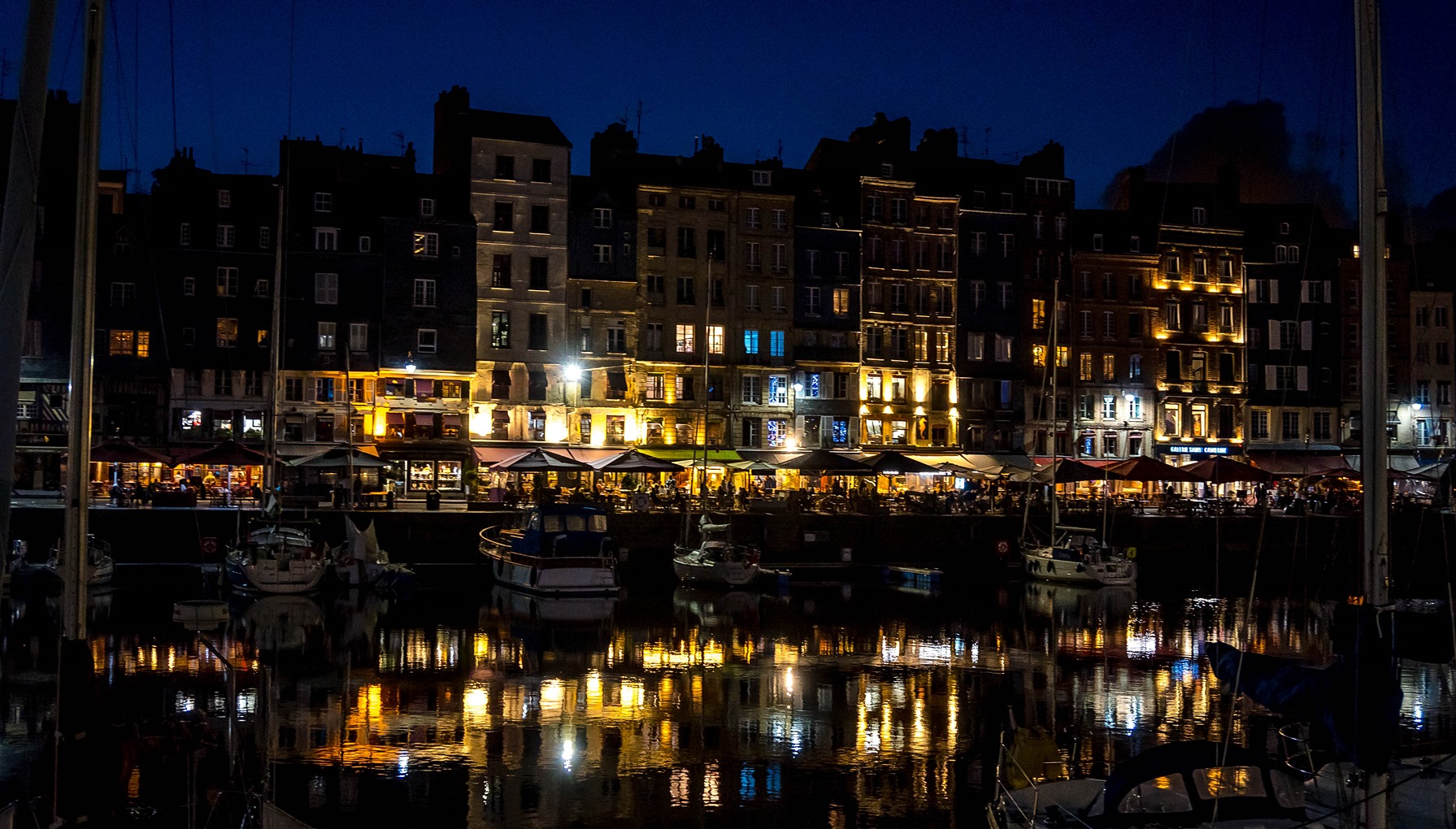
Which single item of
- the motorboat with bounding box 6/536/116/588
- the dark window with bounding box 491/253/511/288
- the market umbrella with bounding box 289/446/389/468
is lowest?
the motorboat with bounding box 6/536/116/588

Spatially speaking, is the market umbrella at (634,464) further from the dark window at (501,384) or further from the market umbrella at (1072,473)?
the market umbrella at (1072,473)

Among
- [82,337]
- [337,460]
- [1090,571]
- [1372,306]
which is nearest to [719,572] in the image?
[1090,571]

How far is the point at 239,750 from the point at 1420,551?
62619 millimetres

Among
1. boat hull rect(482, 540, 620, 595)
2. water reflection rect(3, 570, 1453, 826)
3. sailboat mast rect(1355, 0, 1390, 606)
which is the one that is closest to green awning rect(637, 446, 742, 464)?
boat hull rect(482, 540, 620, 595)

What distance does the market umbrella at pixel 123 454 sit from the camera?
180 feet

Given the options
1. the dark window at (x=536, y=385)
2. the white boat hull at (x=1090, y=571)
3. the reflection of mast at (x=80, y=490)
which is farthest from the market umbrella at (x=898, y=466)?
the reflection of mast at (x=80, y=490)

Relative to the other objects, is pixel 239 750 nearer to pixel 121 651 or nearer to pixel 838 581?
pixel 121 651

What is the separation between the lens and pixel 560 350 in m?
70.3

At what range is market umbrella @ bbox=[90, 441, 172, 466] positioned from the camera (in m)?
54.8

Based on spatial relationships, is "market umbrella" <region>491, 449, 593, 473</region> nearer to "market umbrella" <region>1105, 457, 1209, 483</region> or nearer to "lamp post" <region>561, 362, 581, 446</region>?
"lamp post" <region>561, 362, 581, 446</region>

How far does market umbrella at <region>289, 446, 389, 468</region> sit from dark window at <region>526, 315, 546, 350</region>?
12300mm

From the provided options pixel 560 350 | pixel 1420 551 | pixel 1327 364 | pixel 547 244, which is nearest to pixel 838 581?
pixel 560 350

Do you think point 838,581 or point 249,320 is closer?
point 838,581

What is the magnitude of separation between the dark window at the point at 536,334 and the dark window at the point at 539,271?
1.82 meters
